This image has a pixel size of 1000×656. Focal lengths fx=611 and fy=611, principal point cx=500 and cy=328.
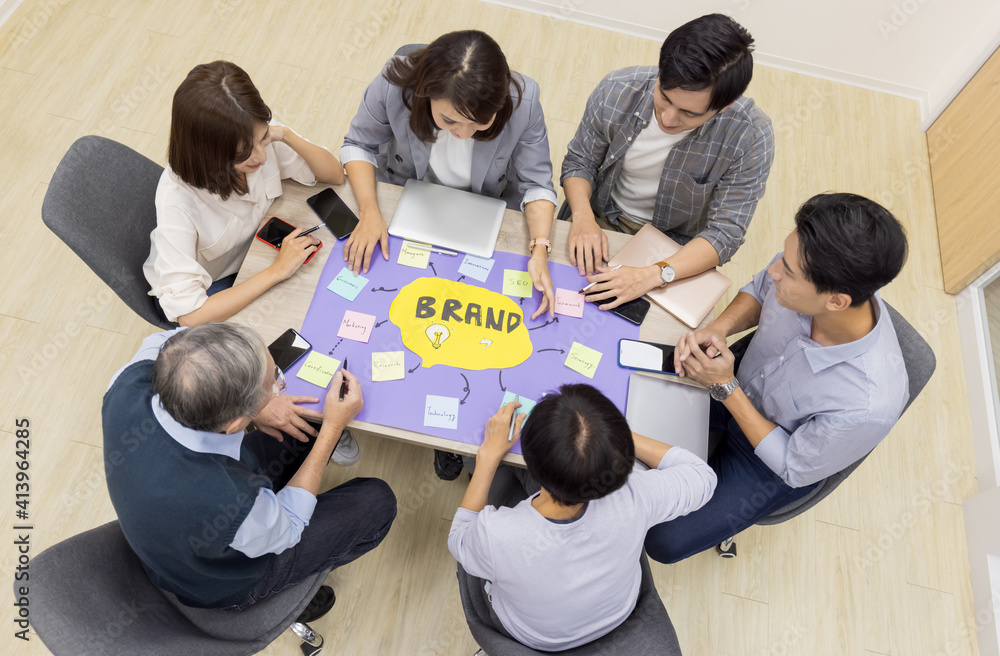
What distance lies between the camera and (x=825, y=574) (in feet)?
8.09

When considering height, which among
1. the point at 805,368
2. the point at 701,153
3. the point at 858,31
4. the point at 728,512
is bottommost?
the point at 728,512

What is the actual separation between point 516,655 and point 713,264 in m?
1.31

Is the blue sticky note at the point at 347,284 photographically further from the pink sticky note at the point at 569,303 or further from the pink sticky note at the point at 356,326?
the pink sticky note at the point at 569,303

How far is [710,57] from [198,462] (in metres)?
1.69

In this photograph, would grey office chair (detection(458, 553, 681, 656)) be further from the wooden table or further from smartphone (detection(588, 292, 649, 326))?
smartphone (detection(588, 292, 649, 326))

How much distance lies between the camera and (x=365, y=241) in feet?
6.09

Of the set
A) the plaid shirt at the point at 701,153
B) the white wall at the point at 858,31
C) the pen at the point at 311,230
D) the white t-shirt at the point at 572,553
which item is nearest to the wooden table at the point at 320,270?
the pen at the point at 311,230

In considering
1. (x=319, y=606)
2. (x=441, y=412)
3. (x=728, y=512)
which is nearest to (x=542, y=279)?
(x=441, y=412)

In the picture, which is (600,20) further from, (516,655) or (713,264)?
(516,655)

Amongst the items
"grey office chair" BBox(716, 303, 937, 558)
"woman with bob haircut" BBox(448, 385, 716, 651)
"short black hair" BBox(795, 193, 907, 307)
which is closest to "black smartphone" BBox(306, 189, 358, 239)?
"woman with bob haircut" BBox(448, 385, 716, 651)

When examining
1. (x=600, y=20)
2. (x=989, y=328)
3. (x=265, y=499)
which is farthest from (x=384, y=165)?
(x=989, y=328)

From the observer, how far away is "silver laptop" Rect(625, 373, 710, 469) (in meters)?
1.70

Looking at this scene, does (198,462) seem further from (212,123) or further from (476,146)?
(476,146)

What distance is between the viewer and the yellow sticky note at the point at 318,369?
167cm
